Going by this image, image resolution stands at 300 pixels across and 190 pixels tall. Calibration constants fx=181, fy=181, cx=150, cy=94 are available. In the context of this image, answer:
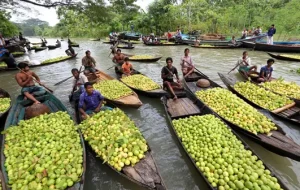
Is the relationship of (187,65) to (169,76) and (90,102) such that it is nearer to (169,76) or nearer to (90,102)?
(169,76)

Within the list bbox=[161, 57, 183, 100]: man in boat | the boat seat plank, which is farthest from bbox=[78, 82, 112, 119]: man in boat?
bbox=[161, 57, 183, 100]: man in boat

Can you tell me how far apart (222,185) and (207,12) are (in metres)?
29.9

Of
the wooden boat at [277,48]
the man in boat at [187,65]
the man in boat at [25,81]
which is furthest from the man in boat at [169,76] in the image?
the wooden boat at [277,48]

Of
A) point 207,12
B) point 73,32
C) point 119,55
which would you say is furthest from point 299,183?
point 73,32

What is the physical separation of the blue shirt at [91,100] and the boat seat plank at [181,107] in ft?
6.90

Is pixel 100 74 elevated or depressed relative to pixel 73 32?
depressed

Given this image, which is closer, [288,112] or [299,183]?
[299,183]

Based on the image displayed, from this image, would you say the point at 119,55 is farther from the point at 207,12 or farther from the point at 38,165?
the point at 207,12

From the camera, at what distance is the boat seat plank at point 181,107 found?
5.25m

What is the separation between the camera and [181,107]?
18.6 ft

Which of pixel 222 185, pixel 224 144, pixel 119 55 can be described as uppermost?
pixel 119 55

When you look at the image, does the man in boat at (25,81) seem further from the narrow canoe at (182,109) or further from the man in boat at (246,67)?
the man in boat at (246,67)

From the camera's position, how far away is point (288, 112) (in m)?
5.16

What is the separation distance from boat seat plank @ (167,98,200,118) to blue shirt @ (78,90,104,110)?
2.10 meters
